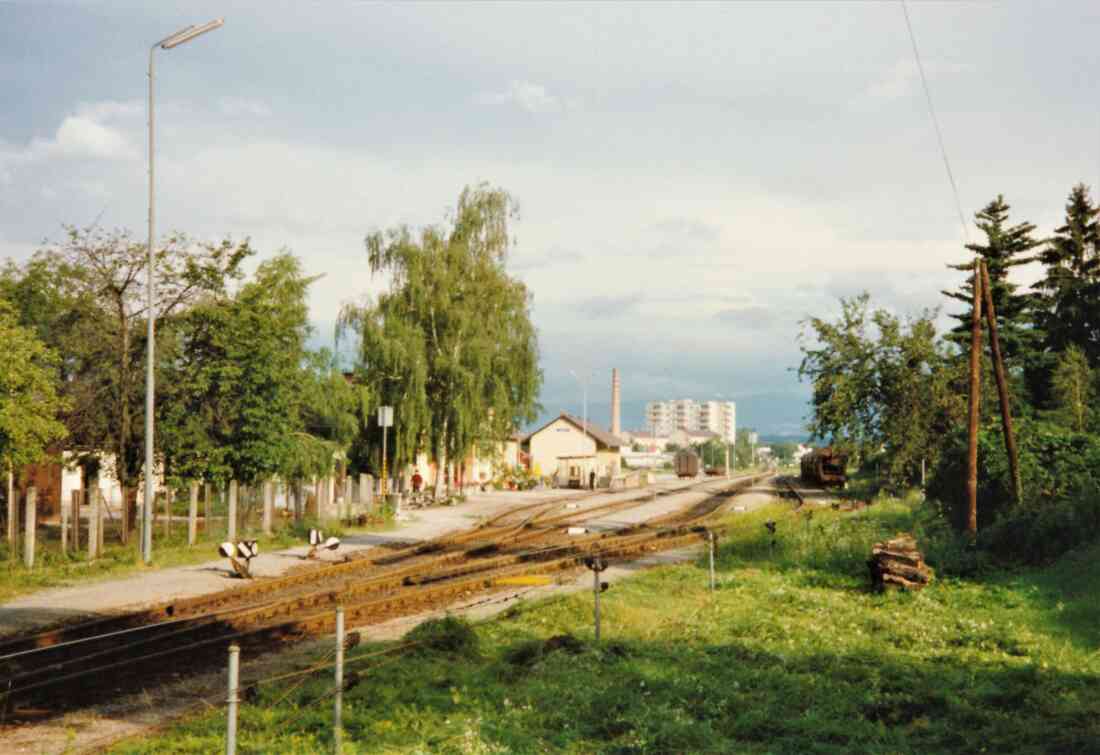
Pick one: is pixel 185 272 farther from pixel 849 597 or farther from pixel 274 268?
pixel 849 597

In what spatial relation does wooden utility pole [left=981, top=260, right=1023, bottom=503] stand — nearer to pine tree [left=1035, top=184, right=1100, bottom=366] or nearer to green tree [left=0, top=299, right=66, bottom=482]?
green tree [left=0, top=299, right=66, bottom=482]

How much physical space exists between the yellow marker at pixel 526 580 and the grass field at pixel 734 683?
2203 millimetres

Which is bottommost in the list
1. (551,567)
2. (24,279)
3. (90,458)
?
(551,567)

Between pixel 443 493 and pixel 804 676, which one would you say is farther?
pixel 443 493

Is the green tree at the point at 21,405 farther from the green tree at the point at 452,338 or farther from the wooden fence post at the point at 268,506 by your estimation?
the green tree at the point at 452,338

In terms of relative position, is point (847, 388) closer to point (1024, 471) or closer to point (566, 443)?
point (1024, 471)

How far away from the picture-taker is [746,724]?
32.8ft

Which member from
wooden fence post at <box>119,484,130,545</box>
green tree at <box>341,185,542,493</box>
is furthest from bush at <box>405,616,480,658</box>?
green tree at <box>341,185,542,493</box>

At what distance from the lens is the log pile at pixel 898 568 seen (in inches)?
721

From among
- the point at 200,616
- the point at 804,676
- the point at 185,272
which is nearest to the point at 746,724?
the point at 804,676

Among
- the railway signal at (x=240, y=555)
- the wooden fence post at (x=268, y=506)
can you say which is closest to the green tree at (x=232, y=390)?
the wooden fence post at (x=268, y=506)

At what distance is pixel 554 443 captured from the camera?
96188 mm

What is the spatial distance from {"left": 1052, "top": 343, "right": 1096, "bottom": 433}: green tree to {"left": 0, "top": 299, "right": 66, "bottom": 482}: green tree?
1614 inches

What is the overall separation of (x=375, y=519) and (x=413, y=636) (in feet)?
68.6
